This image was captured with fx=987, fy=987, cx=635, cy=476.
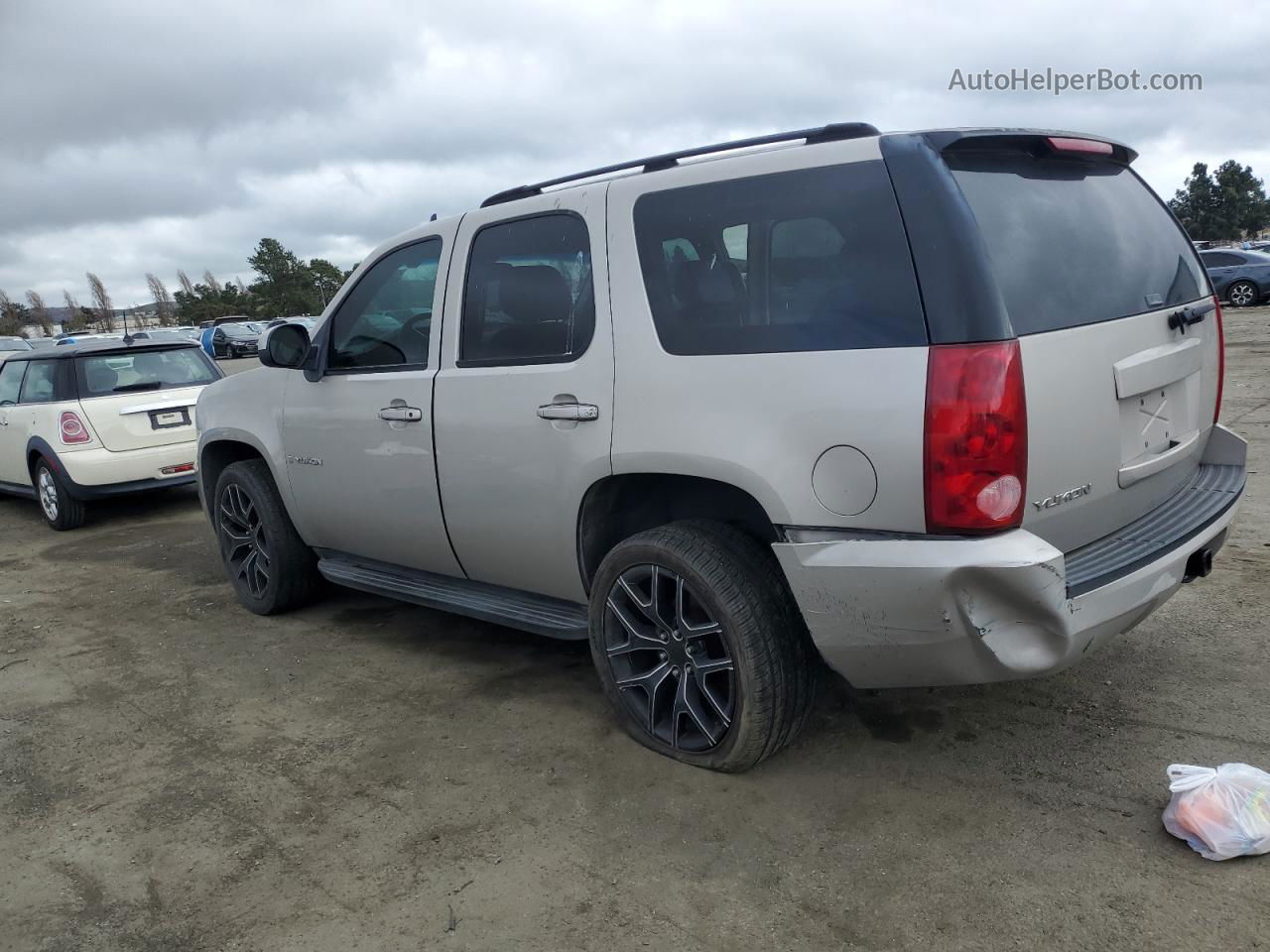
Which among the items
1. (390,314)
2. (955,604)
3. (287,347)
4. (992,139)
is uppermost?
(992,139)

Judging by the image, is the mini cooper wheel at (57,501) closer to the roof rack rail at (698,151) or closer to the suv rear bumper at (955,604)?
the roof rack rail at (698,151)

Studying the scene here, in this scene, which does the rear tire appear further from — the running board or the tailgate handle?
the running board

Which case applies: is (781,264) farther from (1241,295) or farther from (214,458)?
(1241,295)

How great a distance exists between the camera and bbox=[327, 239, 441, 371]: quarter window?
4.04 metres

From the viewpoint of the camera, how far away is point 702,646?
3139 mm

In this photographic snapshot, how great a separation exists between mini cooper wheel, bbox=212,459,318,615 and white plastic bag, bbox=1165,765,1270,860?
4.00 meters

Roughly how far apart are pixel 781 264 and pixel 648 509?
1027mm

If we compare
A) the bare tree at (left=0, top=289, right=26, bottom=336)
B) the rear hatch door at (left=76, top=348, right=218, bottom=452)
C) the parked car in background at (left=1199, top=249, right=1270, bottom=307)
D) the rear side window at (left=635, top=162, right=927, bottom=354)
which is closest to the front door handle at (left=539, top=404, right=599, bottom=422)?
the rear side window at (left=635, top=162, right=927, bottom=354)

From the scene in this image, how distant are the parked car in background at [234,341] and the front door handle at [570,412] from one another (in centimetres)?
3724

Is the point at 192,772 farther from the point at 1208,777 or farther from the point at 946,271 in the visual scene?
the point at 1208,777

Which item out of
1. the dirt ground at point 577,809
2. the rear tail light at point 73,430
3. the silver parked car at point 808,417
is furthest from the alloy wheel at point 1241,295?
the rear tail light at point 73,430

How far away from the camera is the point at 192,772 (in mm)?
3496

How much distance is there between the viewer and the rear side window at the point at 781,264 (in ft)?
8.61

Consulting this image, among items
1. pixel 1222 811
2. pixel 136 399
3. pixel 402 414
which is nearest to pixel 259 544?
pixel 402 414
